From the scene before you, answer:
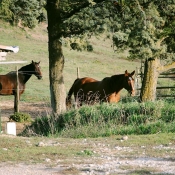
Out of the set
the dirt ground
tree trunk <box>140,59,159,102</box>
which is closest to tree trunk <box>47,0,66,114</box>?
tree trunk <box>140,59,159,102</box>

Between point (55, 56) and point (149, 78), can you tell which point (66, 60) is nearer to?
point (149, 78)

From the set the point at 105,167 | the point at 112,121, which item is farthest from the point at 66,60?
the point at 105,167

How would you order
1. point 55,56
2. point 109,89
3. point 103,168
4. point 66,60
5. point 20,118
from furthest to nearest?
point 66,60 → point 109,89 → point 20,118 → point 55,56 → point 103,168

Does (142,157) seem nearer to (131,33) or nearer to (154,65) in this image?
(131,33)

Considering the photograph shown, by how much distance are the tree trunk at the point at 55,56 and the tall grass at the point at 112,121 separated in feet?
7.37

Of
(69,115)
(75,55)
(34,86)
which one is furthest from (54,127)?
(75,55)

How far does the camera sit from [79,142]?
13562 millimetres

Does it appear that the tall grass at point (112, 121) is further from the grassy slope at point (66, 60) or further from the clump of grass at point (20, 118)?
the grassy slope at point (66, 60)

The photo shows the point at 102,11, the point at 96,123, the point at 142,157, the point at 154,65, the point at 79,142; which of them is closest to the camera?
the point at 142,157

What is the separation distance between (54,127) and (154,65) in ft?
22.7

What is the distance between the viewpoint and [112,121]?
1661cm

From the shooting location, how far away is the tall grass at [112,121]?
15.5 m

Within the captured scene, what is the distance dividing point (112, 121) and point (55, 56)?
15.5 ft

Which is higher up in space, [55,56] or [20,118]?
[55,56]
